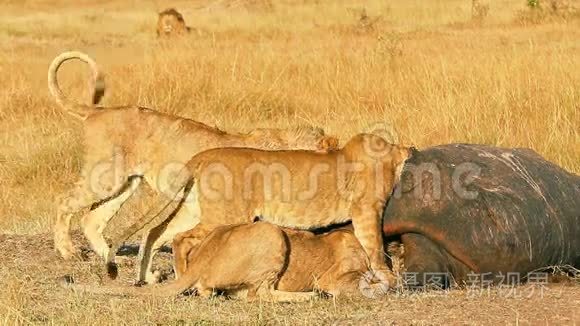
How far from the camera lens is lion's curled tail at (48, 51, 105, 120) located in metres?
7.93

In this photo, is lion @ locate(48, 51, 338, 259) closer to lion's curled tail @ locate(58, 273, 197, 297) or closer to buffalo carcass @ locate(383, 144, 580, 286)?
buffalo carcass @ locate(383, 144, 580, 286)

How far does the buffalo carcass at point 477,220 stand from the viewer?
20.8 ft

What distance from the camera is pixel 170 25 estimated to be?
80.7ft

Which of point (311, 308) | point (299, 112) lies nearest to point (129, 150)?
point (311, 308)

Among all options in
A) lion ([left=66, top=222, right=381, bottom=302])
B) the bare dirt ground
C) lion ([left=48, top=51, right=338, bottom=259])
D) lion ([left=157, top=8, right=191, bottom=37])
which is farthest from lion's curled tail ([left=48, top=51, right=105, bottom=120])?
lion ([left=157, top=8, right=191, bottom=37])

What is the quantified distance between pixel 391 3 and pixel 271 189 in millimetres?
25781

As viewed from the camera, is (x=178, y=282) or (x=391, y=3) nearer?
(x=178, y=282)

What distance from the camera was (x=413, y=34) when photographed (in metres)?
22.2

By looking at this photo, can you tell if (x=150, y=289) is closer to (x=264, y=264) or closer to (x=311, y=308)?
(x=264, y=264)

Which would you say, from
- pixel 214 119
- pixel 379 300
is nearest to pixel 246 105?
pixel 214 119

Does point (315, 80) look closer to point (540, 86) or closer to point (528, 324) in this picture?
point (540, 86)

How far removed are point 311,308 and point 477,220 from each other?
133cm

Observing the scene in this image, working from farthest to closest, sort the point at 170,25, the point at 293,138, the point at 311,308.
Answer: the point at 170,25 → the point at 293,138 → the point at 311,308

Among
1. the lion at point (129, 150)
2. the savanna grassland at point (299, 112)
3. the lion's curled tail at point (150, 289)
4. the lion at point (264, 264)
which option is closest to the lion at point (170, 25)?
the savanna grassland at point (299, 112)
